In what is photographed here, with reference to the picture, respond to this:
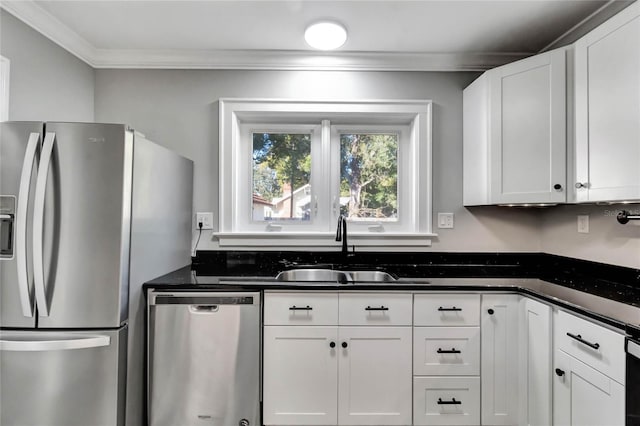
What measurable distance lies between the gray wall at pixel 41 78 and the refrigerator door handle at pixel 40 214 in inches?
21.5

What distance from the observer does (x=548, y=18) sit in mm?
1907

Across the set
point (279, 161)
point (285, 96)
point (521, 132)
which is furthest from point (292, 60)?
point (521, 132)

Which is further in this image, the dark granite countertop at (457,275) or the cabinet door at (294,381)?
the cabinet door at (294,381)

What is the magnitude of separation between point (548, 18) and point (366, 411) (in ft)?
8.25

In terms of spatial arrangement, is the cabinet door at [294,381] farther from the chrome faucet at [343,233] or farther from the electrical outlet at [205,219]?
the electrical outlet at [205,219]

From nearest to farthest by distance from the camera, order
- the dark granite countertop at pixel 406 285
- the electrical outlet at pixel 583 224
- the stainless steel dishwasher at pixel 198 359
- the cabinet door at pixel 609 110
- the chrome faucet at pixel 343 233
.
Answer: the cabinet door at pixel 609 110 → the dark granite countertop at pixel 406 285 → the stainless steel dishwasher at pixel 198 359 → the electrical outlet at pixel 583 224 → the chrome faucet at pixel 343 233

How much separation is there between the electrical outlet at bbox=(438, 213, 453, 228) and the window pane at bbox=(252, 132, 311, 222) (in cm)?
98

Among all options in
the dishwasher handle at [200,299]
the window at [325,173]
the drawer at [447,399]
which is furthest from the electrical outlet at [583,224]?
the dishwasher handle at [200,299]

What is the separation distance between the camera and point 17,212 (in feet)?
4.75

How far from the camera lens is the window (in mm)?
2424

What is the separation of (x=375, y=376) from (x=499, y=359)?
2.26 ft

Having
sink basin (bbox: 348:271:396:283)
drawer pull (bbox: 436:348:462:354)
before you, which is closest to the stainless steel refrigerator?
sink basin (bbox: 348:271:396:283)

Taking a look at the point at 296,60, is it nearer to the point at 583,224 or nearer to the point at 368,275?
the point at 368,275

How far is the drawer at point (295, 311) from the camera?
1757 mm
